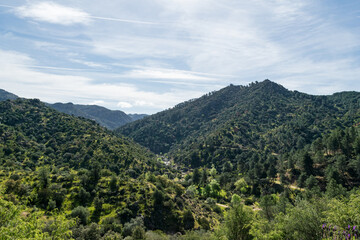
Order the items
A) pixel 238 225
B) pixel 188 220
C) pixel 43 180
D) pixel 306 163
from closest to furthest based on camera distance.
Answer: pixel 238 225, pixel 43 180, pixel 188 220, pixel 306 163

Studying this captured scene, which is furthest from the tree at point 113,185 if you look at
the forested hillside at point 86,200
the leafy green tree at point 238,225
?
the leafy green tree at point 238,225

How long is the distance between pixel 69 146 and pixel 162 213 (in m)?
117

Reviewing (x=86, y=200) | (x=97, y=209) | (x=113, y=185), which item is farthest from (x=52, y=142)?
(x=97, y=209)

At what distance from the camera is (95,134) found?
16400 cm

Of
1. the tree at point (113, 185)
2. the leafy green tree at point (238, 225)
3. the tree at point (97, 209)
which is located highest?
the leafy green tree at point (238, 225)

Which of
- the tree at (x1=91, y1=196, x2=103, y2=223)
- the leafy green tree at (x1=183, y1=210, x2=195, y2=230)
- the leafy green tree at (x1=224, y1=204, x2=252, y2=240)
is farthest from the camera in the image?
the leafy green tree at (x1=183, y1=210, x2=195, y2=230)

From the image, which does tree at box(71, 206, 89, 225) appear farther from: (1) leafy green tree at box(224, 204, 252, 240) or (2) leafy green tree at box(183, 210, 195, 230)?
(1) leafy green tree at box(224, 204, 252, 240)

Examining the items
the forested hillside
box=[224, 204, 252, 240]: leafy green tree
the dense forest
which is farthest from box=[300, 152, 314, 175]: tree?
box=[224, 204, 252, 240]: leafy green tree

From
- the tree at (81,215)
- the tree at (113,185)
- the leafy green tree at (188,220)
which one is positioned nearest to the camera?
the tree at (81,215)

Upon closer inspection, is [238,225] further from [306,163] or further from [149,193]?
[306,163]

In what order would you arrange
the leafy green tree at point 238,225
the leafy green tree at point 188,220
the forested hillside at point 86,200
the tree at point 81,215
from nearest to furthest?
the leafy green tree at point 238,225 < the forested hillside at point 86,200 < the tree at point 81,215 < the leafy green tree at point 188,220

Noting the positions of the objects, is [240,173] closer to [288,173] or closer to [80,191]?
[288,173]

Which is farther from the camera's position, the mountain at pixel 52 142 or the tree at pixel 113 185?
the mountain at pixel 52 142

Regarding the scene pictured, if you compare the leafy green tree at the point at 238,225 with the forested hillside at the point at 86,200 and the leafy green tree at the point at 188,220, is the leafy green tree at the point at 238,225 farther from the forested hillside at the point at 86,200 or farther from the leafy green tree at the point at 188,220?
the leafy green tree at the point at 188,220
